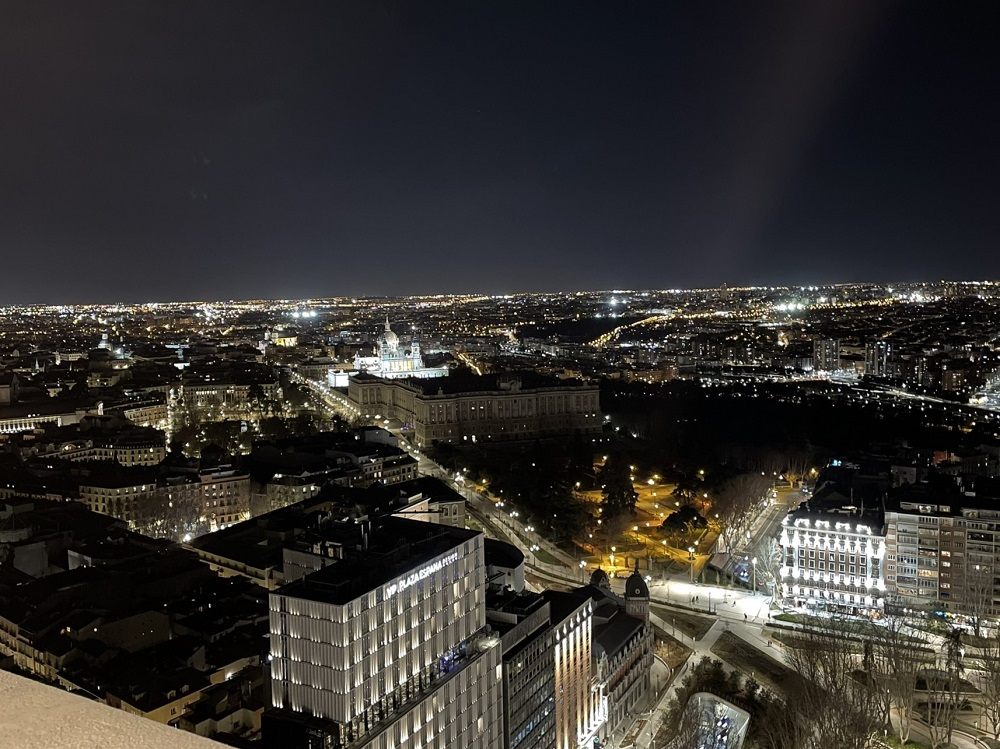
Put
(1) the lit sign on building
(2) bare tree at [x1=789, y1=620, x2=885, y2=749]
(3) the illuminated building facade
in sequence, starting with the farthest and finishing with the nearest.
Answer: (3) the illuminated building facade < (2) bare tree at [x1=789, y1=620, x2=885, y2=749] < (1) the lit sign on building

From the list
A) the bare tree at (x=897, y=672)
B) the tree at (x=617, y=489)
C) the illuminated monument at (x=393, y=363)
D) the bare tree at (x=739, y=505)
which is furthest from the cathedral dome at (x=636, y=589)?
the illuminated monument at (x=393, y=363)

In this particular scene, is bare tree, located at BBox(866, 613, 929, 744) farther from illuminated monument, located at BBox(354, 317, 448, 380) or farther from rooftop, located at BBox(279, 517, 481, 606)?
illuminated monument, located at BBox(354, 317, 448, 380)

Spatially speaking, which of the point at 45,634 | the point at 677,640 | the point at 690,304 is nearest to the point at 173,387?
the point at 45,634

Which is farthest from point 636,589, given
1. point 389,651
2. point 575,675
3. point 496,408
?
point 496,408

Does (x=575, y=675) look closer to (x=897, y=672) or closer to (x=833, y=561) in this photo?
(x=897, y=672)

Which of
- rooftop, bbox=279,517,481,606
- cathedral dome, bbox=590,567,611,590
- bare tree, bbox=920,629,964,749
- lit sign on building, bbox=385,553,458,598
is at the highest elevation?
rooftop, bbox=279,517,481,606

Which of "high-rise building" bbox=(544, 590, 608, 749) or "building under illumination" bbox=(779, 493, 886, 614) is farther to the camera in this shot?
"building under illumination" bbox=(779, 493, 886, 614)

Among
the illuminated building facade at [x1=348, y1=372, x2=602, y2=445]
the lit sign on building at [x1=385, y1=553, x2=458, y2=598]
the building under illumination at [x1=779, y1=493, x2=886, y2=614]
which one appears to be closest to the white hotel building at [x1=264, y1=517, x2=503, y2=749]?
the lit sign on building at [x1=385, y1=553, x2=458, y2=598]
